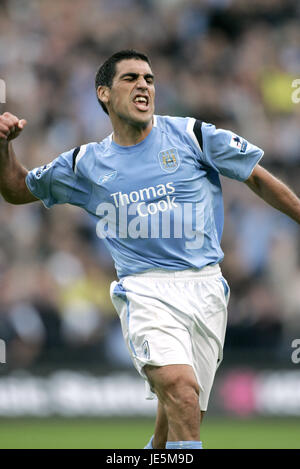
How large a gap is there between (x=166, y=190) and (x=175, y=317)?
88 cm

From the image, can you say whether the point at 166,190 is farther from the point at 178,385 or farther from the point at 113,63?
the point at 178,385

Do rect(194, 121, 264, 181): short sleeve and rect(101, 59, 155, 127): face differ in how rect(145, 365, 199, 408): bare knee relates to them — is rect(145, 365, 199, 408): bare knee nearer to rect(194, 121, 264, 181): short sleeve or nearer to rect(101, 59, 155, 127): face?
rect(194, 121, 264, 181): short sleeve

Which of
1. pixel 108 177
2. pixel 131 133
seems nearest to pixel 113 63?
pixel 131 133

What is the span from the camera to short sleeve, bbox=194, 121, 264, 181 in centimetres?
653

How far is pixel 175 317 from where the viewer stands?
6391mm

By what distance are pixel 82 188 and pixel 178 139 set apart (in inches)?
31.0

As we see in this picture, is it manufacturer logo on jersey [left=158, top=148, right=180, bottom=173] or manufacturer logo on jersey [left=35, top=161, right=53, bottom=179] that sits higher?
manufacturer logo on jersey [left=35, top=161, right=53, bottom=179]

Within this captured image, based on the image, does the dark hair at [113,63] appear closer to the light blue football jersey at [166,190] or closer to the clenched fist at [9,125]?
the light blue football jersey at [166,190]

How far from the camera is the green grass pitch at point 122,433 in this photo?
10.3 meters

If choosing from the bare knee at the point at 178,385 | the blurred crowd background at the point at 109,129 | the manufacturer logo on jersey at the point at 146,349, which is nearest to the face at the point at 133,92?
the manufacturer logo on jersey at the point at 146,349

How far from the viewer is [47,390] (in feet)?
39.7

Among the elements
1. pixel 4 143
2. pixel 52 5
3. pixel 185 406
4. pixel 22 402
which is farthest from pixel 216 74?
pixel 185 406

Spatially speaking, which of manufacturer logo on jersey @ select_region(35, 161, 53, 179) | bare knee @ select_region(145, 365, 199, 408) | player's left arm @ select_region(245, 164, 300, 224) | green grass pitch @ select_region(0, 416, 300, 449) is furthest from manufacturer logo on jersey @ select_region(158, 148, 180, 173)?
green grass pitch @ select_region(0, 416, 300, 449)
